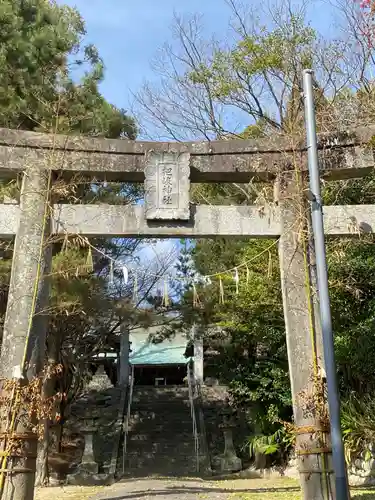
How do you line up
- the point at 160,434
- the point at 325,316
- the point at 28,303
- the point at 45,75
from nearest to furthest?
the point at 325,316 < the point at 28,303 < the point at 45,75 < the point at 160,434

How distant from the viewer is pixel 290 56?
15320 millimetres

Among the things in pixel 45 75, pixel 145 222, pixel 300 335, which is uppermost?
pixel 45 75

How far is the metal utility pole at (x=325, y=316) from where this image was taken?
509 centimetres

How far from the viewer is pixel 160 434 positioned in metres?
19.6

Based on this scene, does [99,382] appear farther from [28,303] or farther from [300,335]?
[300,335]

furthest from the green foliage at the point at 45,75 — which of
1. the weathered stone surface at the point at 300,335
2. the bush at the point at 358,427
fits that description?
the bush at the point at 358,427

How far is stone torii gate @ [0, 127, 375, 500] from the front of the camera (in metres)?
7.25

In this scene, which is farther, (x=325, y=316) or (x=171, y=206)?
(x=171, y=206)

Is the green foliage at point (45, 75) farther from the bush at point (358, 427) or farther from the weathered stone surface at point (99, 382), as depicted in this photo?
the weathered stone surface at point (99, 382)

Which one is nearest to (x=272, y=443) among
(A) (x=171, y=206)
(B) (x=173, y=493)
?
(B) (x=173, y=493)

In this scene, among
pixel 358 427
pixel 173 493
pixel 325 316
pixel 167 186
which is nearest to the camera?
pixel 325 316

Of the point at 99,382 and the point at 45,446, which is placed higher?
the point at 99,382

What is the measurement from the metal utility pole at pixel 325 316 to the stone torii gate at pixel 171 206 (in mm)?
1648

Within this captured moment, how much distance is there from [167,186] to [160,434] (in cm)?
1403
